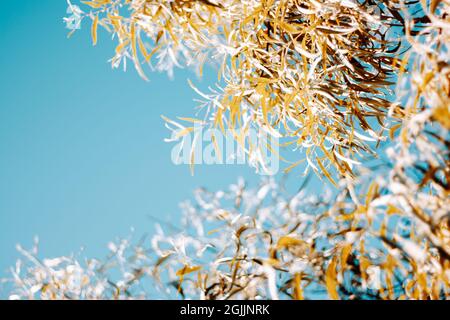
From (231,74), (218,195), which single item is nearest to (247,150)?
(231,74)

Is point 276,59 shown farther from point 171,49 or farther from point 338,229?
point 338,229

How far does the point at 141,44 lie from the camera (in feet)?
3.36

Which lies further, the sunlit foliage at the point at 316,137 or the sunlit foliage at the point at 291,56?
the sunlit foliage at the point at 291,56

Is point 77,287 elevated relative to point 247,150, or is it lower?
lower

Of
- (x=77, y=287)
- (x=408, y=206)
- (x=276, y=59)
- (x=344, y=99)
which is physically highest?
(x=276, y=59)

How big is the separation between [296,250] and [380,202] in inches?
5.9

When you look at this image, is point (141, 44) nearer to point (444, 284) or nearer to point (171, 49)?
point (171, 49)

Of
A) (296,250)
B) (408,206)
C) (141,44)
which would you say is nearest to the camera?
(408,206)

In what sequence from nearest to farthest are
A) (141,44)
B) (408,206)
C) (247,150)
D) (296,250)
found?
(408,206) → (296,250) → (141,44) → (247,150)

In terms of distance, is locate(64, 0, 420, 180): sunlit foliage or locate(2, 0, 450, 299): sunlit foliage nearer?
locate(2, 0, 450, 299): sunlit foliage
